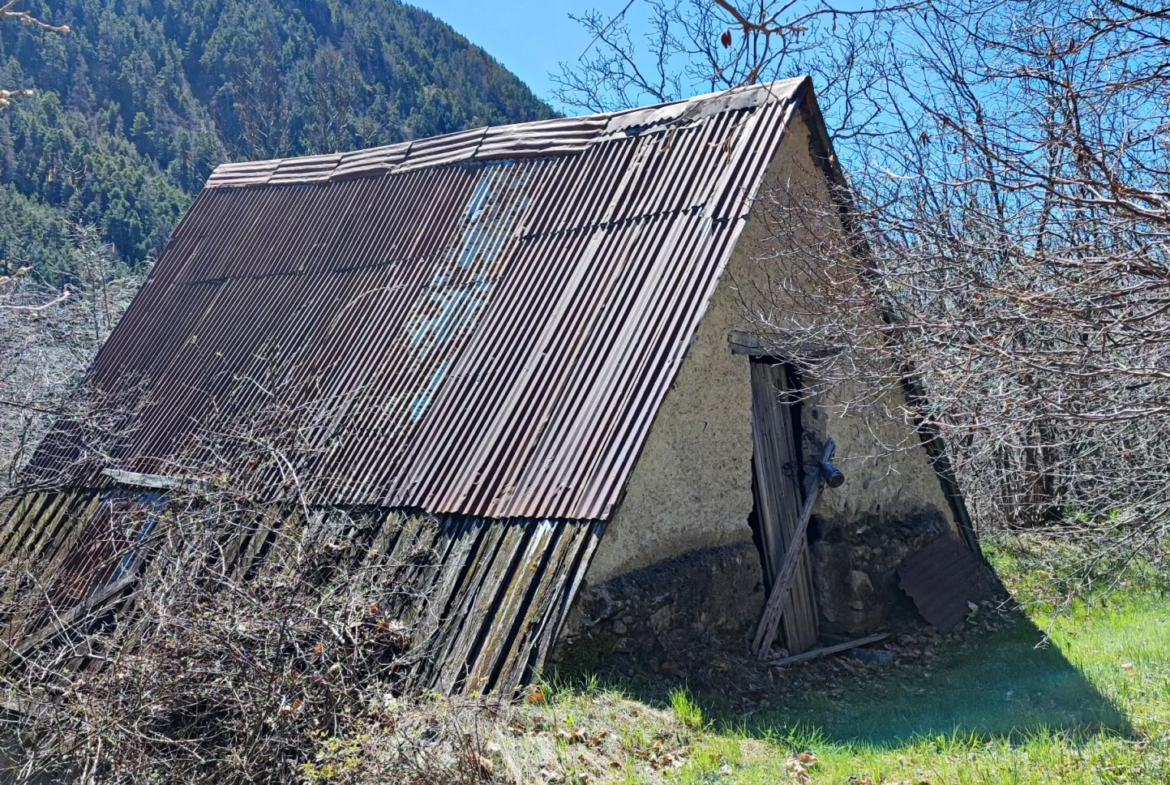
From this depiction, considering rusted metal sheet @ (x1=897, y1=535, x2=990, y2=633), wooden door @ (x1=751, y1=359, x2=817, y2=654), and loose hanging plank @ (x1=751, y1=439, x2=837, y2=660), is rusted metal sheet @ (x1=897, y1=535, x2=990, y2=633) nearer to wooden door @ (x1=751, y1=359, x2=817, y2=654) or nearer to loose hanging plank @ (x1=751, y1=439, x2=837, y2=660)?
wooden door @ (x1=751, y1=359, x2=817, y2=654)

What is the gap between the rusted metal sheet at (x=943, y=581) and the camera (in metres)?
10.2

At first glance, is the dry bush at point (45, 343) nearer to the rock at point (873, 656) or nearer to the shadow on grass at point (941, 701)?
the shadow on grass at point (941, 701)

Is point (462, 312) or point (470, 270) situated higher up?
point (470, 270)

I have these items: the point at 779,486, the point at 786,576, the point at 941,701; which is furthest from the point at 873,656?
the point at 779,486

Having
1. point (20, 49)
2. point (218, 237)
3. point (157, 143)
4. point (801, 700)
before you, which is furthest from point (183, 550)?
point (20, 49)

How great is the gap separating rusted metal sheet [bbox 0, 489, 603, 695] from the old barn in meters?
0.02

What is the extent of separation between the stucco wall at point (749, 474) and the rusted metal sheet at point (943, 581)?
146mm

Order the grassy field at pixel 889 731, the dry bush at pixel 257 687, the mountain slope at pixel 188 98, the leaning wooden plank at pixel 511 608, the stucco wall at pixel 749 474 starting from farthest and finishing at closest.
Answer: the mountain slope at pixel 188 98, the stucco wall at pixel 749 474, the leaning wooden plank at pixel 511 608, the dry bush at pixel 257 687, the grassy field at pixel 889 731

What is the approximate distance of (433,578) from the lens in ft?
25.1

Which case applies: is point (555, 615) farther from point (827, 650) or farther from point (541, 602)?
point (827, 650)

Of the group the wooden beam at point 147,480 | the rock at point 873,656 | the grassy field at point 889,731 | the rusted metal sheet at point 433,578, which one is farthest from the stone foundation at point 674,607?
the wooden beam at point 147,480

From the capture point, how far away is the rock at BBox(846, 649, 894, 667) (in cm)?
923

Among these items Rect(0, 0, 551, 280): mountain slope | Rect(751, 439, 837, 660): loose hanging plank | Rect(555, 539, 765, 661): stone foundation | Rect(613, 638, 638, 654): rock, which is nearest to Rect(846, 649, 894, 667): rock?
Rect(751, 439, 837, 660): loose hanging plank

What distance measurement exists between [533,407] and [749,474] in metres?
1.97
